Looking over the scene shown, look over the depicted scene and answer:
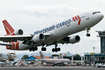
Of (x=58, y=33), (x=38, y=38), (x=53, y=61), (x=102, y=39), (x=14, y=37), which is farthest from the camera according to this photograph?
(x=102, y=39)

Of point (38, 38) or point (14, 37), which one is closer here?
point (38, 38)

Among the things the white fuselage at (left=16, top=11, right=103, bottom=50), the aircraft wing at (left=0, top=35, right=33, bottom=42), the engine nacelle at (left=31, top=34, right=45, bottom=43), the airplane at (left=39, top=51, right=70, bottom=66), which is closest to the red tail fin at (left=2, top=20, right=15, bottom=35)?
the aircraft wing at (left=0, top=35, right=33, bottom=42)

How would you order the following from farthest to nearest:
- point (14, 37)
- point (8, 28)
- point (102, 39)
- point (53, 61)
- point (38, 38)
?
point (102, 39) < point (53, 61) < point (8, 28) < point (14, 37) < point (38, 38)

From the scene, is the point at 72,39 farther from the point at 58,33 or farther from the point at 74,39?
the point at 58,33

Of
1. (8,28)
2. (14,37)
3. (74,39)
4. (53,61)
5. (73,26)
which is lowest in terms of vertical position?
(53,61)


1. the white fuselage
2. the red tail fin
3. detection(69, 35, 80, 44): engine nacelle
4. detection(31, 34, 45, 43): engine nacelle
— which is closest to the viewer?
the white fuselage

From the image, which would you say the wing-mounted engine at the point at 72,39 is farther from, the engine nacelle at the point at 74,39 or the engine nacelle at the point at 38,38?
the engine nacelle at the point at 38,38

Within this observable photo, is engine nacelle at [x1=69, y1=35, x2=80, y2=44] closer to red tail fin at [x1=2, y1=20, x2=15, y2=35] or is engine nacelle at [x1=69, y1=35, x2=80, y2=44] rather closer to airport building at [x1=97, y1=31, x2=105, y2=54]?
red tail fin at [x1=2, y1=20, x2=15, y2=35]

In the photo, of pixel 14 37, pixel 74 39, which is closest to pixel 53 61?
pixel 74 39

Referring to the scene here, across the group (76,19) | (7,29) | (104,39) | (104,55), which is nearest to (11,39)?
(7,29)

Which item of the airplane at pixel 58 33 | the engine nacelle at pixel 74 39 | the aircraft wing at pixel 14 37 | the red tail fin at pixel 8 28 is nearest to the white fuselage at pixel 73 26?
the airplane at pixel 58 33

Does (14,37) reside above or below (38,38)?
above

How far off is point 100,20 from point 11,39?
24065mm

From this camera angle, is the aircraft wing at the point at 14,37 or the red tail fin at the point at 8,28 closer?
the aircraft wing at the point at 14,37
